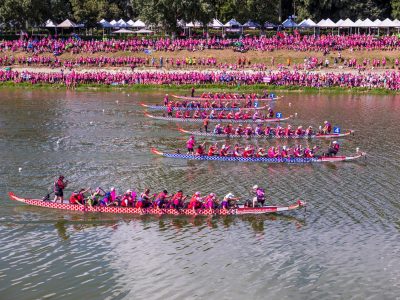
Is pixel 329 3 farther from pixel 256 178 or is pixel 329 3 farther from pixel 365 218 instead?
pixel 365 218

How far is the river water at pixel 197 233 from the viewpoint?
67.9 feet

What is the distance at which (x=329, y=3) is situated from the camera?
87312 mm

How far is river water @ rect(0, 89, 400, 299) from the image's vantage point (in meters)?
20.7

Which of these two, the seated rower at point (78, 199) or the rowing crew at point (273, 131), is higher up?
the rowing crew at point (273, 131)

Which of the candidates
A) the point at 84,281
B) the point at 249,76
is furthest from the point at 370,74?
the point at 84,281

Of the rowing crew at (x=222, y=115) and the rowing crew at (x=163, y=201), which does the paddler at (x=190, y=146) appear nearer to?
the rowing crew at (x=163, y=201)

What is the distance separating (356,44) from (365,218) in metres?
50.0

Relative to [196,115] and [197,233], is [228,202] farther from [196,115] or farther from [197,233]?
[196,115]

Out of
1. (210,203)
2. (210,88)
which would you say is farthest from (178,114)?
(210,203)

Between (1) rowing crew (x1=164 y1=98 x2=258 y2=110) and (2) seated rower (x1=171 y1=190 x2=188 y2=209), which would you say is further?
(1) rowing crew (x1=164 y1=98 x2=258 y2=110)

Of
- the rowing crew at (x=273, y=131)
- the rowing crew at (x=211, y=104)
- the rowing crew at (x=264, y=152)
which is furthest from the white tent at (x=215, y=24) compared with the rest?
the rowing crew at (x=264, y=152)

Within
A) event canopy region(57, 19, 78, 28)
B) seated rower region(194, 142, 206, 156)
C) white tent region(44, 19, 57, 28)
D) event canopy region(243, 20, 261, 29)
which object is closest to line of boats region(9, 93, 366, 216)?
seated rower region(194, 142, 206, 156)

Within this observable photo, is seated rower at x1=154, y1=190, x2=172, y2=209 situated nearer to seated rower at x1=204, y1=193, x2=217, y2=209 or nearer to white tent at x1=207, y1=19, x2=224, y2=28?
seated rower at x1=204, y1=193, x2=217, y2=209

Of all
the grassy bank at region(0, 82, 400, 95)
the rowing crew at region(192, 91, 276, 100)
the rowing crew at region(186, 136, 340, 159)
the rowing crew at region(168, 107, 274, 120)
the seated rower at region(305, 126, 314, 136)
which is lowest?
the rowing crew at region(186, 136, 340, 159)
